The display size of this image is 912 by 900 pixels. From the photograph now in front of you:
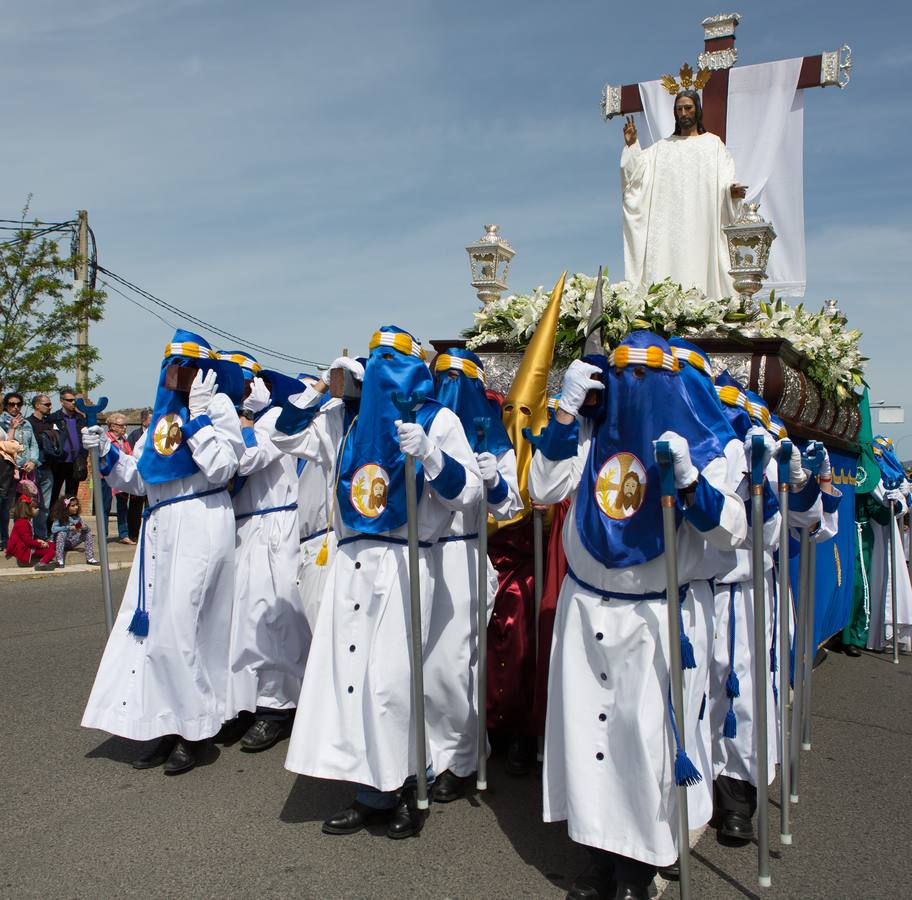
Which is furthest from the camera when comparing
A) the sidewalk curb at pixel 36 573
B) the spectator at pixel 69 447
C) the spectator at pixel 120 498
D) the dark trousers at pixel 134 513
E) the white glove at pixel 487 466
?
the dark trousers at pixel 134 513

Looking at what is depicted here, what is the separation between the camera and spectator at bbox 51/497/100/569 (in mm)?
10852

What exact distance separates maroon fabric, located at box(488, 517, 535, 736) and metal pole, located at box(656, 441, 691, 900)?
1.78 metres

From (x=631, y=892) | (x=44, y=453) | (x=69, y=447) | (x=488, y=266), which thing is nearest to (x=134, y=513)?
(x=69, y=447)

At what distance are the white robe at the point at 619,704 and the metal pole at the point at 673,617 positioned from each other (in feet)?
0.30

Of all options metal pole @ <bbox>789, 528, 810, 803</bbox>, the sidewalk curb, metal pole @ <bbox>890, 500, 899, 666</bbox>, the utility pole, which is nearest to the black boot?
metal pole @ <bbox>789, 528, 810, 803</bbox>

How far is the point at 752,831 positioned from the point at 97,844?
2726 millimetres

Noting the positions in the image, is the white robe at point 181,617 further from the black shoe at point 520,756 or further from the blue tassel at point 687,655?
the blue tassel at point 687,655

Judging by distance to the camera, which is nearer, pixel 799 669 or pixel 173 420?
pixel 799 669

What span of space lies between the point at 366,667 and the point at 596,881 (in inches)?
49.0

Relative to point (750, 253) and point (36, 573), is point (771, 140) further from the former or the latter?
point (36, 573)

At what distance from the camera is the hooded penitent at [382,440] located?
407cm

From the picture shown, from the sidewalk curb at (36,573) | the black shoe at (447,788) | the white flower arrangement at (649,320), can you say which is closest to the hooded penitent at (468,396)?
the white flower arrangement at (649,320)

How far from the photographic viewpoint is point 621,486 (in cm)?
341

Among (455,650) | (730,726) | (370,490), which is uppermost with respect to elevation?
(370,490)
